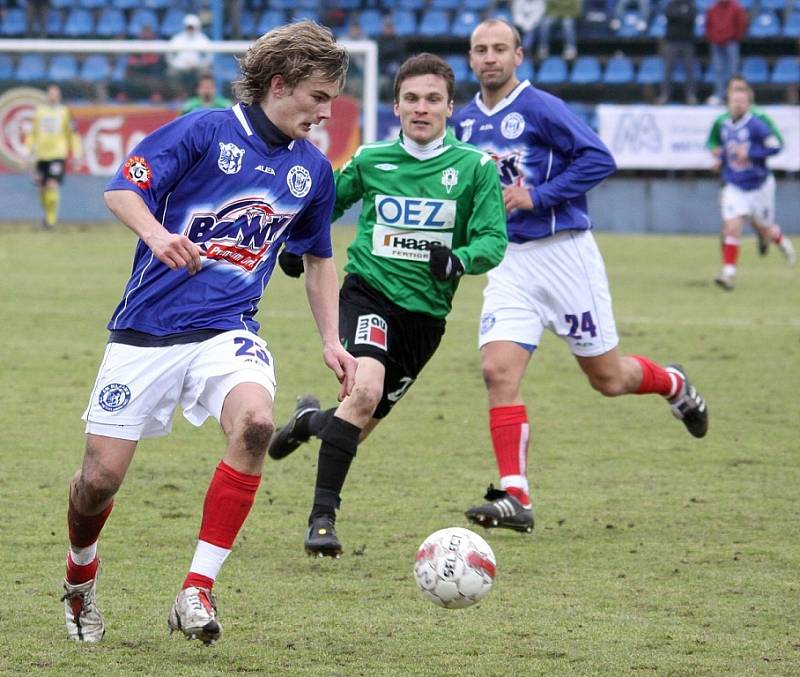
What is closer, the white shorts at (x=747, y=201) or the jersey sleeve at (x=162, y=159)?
the jersey sleeve at (x=162, y=159)

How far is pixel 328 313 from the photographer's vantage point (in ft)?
15.8

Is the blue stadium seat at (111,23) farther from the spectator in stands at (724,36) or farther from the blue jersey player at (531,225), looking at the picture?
the blue jersey player at (531,225)

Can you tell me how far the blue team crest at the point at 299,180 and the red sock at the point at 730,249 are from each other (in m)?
11.6

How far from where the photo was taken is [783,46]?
25219mm

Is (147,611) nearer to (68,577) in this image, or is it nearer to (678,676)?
(68,577)

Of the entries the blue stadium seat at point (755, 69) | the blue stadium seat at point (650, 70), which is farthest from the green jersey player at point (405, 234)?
the blue stadium seat at point (755, 69)

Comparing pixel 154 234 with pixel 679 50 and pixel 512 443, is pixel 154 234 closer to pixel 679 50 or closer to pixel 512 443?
pixel 512 443

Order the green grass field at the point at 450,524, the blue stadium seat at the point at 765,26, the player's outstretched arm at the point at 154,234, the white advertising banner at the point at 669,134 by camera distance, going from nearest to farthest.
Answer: the player's outstretched arm at the point at 154,234 < the green grass field at the point at 450,524 < the white advertising banner at the point at 669,134 < the blue stadium seat at the point at 765,26

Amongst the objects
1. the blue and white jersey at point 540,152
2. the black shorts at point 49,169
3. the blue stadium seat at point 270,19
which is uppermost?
the blue and white jersey at point 540,152

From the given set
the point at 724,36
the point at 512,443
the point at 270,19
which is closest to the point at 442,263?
the point at 512,443

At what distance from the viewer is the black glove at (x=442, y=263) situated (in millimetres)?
5457

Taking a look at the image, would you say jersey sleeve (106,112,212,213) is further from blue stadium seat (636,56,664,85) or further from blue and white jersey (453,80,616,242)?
blue stadium seat (636,56,664,85)

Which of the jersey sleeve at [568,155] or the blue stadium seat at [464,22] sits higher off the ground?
the jersey sleeve at [568,155]

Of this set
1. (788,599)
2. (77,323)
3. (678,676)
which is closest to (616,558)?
(788,599)
